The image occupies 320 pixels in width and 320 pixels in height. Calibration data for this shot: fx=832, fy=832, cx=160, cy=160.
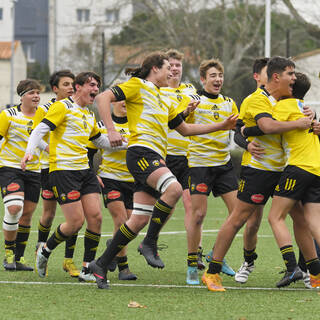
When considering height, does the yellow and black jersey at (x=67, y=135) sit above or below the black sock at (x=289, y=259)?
above

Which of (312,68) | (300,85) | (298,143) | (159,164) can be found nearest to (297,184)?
(298,143)

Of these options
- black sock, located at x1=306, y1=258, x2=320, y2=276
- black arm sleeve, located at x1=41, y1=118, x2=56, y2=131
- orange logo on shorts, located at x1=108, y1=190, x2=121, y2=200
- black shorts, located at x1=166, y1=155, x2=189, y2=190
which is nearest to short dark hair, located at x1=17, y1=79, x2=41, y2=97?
black arm sleeve, located at x1=41, y1=118, x2=56, y2=131

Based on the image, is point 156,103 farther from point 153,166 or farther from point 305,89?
point 305,89

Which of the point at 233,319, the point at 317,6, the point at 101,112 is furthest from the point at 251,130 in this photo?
the point at 317,6

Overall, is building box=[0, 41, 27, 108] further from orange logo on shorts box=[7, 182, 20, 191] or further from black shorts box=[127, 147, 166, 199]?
black shorts box=[127, 147, 166, 199]

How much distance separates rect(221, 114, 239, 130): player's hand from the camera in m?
7.89

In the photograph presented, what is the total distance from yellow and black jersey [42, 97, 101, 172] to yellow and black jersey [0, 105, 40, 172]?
1184 mm

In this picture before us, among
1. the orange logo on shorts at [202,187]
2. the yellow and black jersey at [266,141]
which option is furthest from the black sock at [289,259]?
the orange logo on shorts at [202,187]

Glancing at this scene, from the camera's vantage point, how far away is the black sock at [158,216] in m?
7.49

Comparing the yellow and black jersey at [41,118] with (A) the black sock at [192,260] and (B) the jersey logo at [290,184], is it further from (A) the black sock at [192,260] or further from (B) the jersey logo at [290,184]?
(B) the jersey logo at [290,184]

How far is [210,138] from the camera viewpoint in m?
8.93

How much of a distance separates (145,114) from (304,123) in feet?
4.81

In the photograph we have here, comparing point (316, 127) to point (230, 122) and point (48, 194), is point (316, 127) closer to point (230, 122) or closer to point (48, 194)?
point (230, 122)

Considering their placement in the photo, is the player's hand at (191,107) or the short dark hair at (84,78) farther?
the short dark hair at (84,78)
